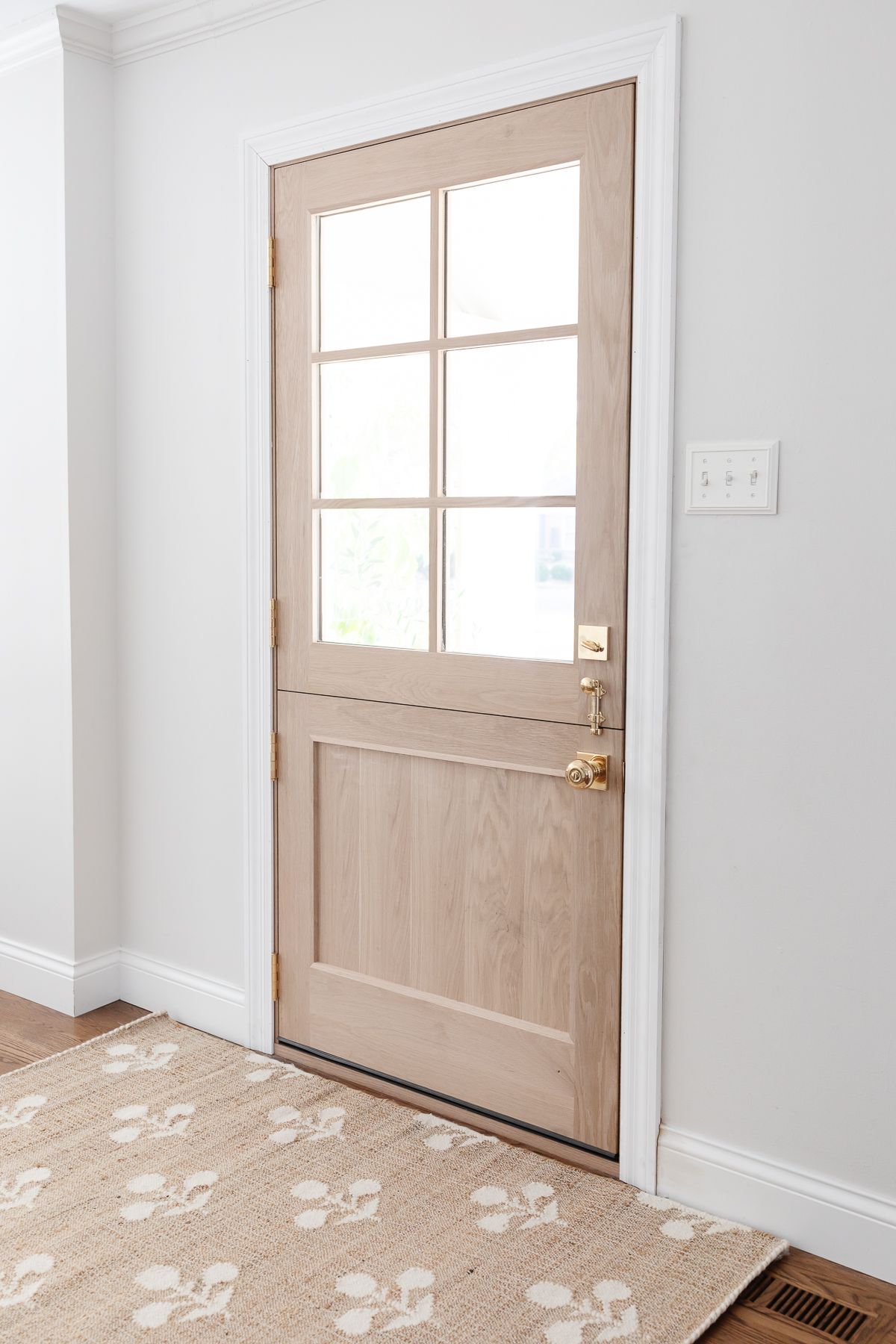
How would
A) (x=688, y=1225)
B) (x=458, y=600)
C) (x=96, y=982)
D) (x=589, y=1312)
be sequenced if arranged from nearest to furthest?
(x=589, y=1312) → (x=688, y=1225) → (x=458, y=600) → (x=96, y=982)

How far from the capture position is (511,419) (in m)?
2.28

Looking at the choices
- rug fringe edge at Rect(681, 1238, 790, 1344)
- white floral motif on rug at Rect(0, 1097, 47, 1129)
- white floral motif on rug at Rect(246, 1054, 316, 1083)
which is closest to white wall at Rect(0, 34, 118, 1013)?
white floral motif on rug at Rect(0, 1097, 47, 1129)

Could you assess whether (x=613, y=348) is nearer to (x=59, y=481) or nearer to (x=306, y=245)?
(x=306, y=245)

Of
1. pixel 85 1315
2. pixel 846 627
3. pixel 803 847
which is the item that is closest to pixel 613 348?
pixel 846 627

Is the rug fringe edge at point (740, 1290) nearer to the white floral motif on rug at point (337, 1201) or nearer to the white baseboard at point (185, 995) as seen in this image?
the white floral motif on rug at point (337, 1201)

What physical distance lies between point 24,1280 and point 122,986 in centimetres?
120

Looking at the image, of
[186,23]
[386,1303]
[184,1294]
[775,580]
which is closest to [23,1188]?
[184,1294]

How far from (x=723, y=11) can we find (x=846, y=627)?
1.05 metres

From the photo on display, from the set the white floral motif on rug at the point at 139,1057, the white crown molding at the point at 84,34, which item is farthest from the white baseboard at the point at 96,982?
the white crown molding at the point at 84,34

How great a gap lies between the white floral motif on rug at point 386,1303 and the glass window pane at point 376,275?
5.74 feet

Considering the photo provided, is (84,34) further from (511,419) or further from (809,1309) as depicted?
(809,1309)

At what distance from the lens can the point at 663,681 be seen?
82.7 inches

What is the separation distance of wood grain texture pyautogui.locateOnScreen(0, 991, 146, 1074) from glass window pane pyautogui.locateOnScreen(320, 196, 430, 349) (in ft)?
5.74

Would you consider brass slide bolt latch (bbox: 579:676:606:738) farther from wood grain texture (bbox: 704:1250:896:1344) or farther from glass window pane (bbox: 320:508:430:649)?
wood grain texture (bbox: 704:1250:896:1344)
